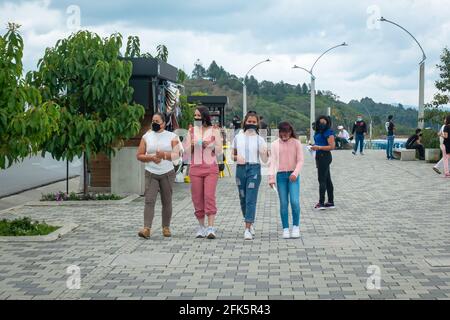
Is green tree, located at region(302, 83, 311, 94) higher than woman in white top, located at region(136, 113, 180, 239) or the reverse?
higher

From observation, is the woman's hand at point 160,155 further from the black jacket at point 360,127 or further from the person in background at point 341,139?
the person in background at point 341,139

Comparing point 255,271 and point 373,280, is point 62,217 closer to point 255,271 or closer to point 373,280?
point 255,271

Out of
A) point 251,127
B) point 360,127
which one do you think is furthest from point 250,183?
point 360,127

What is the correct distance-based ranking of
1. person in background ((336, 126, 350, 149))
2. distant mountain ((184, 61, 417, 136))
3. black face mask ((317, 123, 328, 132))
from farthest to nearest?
distant mountain ((184, 61, 417, 136))
person in background ((336, 126, 350, 149))
black face mask ((317, 123, 328, 132))

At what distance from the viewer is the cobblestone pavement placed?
6.96 m

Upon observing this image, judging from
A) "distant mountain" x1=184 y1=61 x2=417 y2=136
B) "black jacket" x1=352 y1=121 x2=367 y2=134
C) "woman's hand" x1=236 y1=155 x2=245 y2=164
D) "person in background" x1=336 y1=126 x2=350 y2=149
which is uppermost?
"distant mountain" x1=184 y1=61 x2=417 y2=136

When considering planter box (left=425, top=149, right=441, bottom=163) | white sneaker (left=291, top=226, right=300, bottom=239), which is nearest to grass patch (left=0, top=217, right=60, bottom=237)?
white sneaker (left=291, top=226, right=300, bottom=239)

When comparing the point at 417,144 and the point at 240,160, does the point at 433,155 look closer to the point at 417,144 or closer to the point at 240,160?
the point at 417,144

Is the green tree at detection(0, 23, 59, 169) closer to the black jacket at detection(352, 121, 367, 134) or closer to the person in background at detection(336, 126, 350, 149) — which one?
the black jacket at detection(352, 121, 367, 134)

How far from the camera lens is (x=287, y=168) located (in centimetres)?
1031

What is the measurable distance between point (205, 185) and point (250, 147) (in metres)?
0.77

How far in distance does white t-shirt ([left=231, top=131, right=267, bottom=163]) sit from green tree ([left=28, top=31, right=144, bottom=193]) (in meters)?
4.70

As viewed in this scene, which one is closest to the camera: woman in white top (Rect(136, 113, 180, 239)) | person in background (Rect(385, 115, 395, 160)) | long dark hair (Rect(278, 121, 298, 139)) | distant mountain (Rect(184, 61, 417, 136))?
woman in white top (Rect(136, 113, 180, 239))

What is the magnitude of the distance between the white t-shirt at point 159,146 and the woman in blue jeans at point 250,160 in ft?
2.90
